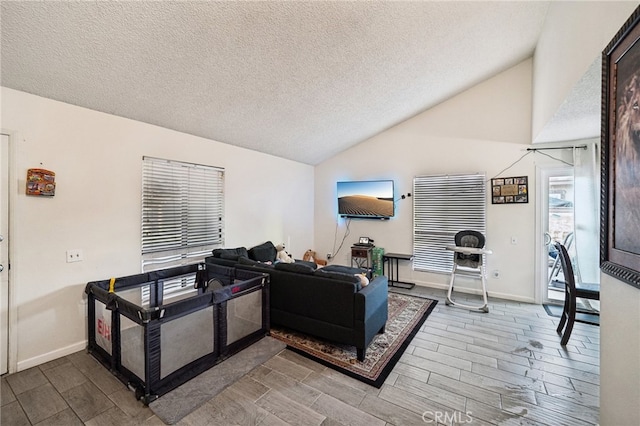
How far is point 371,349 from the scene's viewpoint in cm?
274

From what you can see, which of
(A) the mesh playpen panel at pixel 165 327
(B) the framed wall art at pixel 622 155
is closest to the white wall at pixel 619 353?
(B) the framed wall art at pixel 622 155

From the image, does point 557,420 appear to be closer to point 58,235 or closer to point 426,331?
point 426,331

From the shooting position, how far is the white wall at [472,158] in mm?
4207

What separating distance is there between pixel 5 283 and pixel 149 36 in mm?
2478

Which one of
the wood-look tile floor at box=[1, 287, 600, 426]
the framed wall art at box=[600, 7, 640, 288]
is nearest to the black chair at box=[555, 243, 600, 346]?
the wood-look tile floor at box=[1, 287, 600, 426]

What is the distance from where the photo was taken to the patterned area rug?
2.38 m

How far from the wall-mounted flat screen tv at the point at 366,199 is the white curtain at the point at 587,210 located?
2710 millimetres

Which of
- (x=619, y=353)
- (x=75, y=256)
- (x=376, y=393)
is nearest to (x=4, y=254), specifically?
(x=75, y=256)

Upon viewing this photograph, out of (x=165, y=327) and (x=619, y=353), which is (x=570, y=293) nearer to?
(x=619, y=353)

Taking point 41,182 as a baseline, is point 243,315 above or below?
below

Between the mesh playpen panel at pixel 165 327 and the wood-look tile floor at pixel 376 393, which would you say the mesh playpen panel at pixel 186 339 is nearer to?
the mesh playpen panel at pixel 165 327

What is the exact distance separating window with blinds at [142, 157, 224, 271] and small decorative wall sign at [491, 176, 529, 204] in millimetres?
4546

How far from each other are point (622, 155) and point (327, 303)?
235 cm

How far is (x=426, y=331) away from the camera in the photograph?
3.19 metres
